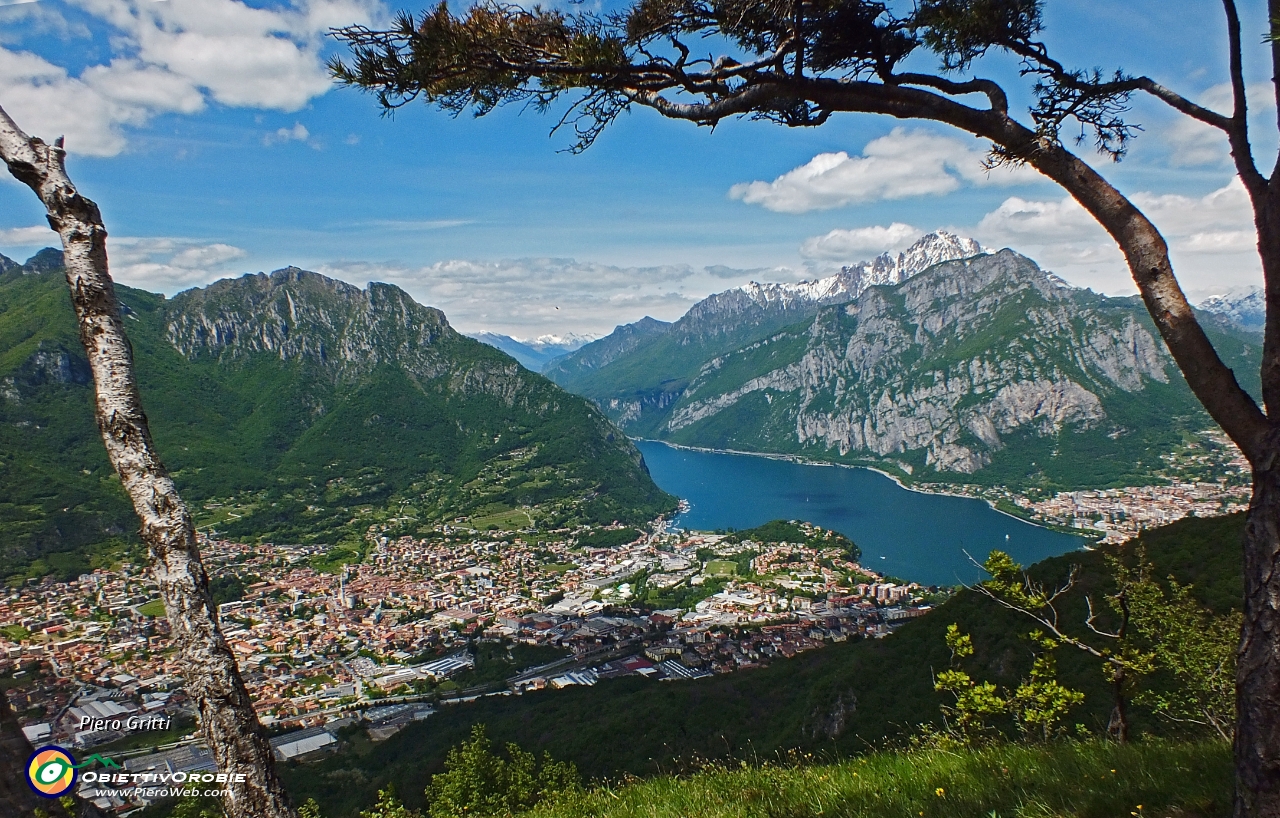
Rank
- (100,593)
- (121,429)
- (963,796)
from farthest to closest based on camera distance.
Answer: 1. (100,593)
2. (963,796)
3. (121,429)

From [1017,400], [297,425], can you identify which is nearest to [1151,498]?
[1017,400]

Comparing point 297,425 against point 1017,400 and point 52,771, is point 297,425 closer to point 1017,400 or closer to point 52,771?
point 52,771

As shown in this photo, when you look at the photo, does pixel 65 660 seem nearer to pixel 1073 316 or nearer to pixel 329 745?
pixel 329 745

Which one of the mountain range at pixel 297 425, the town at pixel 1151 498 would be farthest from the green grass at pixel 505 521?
the town at pixel 1151 498

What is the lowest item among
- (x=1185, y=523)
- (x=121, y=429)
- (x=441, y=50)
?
(x=1185, y=523)

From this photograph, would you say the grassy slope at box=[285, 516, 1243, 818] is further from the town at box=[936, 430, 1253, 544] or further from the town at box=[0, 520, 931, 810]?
the town at box=[936, 430, 1253, 544]

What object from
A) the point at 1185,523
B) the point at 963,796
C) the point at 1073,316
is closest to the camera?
the point at 963,796

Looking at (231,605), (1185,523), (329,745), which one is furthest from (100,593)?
(1185,523)
